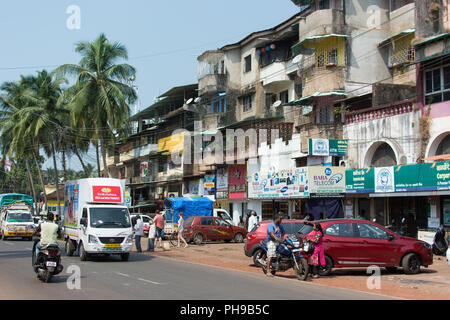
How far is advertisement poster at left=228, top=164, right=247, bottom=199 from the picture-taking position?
4125 cm

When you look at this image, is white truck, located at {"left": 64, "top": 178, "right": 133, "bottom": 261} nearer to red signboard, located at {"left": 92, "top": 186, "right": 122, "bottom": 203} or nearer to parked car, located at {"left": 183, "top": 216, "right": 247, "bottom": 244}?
red signboard, located at {"left": 92, "top": 186, "right": 122, "bottom": 203}

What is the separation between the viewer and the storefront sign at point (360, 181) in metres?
25.6

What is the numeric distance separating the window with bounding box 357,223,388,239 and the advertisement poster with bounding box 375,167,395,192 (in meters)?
8.55

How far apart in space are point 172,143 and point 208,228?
23.8 m

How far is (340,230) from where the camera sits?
1590cm

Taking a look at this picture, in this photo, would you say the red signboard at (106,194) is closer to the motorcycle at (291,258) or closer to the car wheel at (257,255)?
the car wheel at (257,255)

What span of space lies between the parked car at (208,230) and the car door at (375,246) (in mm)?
15122

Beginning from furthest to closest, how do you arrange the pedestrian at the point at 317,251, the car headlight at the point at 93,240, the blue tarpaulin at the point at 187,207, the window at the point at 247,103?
the window at the point at 247,103 → the blue tarpaulin at the point at 187,207 → the car headlight at the point at 93,240 → the pedestrian at the point at 317,251

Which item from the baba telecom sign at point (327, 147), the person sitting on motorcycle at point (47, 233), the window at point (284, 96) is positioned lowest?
the person sitting on motorcycle at point (47, 233)

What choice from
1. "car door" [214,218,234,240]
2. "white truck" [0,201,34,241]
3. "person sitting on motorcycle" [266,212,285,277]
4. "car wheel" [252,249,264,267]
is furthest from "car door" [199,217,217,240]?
"person sitting on motorcycle" [266,212,285,277]

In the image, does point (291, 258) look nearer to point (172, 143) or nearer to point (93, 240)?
point (93, 240)

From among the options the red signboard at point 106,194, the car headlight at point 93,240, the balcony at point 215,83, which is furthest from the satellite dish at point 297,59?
the car headlight at point 93,240
